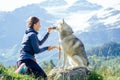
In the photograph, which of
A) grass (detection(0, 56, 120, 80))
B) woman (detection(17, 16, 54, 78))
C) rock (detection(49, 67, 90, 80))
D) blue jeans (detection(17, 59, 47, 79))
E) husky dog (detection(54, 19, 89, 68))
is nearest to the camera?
grass (detection(0, 56, 120, 80))

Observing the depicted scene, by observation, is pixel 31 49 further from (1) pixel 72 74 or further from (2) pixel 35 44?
(1) pixel 72 74

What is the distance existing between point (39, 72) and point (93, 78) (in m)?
1.94

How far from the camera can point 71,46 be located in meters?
15.6

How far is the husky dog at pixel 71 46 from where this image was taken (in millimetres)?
15508

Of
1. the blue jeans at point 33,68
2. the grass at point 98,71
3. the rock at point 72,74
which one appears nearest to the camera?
the grass at point 98,71

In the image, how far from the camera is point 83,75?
13023 mm

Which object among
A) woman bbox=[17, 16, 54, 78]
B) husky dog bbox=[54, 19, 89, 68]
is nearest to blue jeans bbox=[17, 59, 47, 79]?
woman bbox=[17, 16, 54, 78]

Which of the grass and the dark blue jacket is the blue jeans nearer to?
the dark blue jacket

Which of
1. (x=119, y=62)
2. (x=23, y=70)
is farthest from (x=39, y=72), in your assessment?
(x=119, y=62)

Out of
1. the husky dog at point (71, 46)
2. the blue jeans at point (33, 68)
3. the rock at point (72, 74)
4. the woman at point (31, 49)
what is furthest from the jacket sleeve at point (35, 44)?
the husky dog at point (71, 46)

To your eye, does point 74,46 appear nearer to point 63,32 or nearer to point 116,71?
point 63,32

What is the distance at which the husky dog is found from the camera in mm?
15508

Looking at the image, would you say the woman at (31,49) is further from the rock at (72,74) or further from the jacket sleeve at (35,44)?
the rock at (72,74)

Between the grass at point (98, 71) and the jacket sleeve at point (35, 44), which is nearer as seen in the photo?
the grass at point (98, 71)
